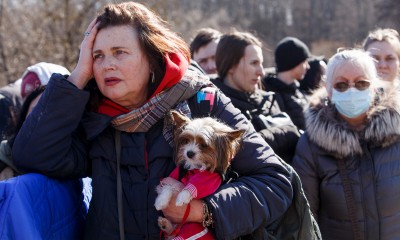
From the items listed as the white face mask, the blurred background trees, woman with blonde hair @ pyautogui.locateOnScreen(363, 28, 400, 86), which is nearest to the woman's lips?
the white face mask

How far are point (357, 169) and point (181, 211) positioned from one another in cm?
166

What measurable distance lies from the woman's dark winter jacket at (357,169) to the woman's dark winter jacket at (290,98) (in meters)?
1.43

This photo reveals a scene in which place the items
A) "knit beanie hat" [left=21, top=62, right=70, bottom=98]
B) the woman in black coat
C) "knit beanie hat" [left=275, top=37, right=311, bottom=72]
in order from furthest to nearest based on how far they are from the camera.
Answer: "knit beanie hat" [left=275, top=37, right=311, bottom=72] → the woman in black coat → "knit beanie hat" [left=21, top=62, right=70, bottom=98]

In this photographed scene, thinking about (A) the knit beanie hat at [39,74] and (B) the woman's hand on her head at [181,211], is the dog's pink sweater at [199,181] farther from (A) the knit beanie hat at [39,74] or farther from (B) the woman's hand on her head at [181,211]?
(A) the knit beanie hat at [39,74]

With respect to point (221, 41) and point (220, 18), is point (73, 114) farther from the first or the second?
point (220, 18)

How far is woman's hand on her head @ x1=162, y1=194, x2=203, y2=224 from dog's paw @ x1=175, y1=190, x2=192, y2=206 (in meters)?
0.05

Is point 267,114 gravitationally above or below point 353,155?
above

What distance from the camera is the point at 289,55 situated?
6539mm

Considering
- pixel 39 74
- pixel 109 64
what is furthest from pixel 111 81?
pixel 39 74

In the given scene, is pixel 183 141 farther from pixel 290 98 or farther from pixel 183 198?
pixel 290 98

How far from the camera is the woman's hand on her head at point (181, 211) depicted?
102 inches

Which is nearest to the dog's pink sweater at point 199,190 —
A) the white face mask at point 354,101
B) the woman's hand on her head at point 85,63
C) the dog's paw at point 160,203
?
the dog's paw at point 160,203

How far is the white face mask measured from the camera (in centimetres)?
391

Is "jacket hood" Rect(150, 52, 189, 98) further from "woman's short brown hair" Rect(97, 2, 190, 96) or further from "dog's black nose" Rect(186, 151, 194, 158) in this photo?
"dog's black nose" Rect(186, 151, 194, 158)
